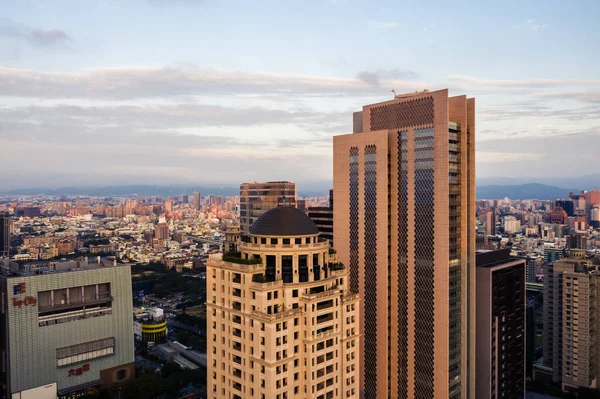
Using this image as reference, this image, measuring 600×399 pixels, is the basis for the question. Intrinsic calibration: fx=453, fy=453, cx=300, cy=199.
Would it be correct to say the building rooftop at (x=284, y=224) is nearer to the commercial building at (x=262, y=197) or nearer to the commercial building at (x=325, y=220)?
the commercial building at (x=325, y=220)

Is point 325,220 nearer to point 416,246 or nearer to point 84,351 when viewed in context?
point 416,246

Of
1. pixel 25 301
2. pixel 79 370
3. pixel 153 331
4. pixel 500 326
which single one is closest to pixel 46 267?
pixel 25 301

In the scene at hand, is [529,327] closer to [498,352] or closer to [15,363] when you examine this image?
[498,352]

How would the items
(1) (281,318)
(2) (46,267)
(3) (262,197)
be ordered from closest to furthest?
(1) (281,318) < (2) (46,267) < (3) (262,197)

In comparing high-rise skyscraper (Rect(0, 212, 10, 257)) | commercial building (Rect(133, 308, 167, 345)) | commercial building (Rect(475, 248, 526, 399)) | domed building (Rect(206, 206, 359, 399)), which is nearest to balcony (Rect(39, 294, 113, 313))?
commercial building (Rect(133, 308, 167, 345))

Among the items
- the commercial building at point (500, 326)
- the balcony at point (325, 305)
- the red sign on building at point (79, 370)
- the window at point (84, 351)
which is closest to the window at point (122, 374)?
the window at point (84, 351)

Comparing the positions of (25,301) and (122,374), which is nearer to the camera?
(25,301)

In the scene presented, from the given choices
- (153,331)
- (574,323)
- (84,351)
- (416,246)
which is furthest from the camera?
(153,331)

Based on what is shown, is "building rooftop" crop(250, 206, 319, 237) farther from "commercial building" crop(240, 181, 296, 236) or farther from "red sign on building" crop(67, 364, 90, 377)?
"commercial building" crop(240, 181, 296, 236)
